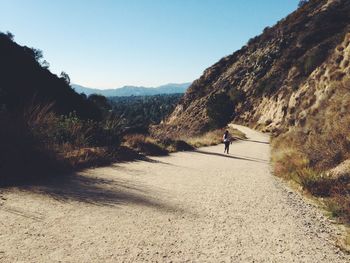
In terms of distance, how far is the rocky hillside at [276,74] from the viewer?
3809cm

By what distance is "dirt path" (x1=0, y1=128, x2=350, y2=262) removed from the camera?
4.69 m

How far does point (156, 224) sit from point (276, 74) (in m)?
62.1

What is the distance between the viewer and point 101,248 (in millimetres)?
4723

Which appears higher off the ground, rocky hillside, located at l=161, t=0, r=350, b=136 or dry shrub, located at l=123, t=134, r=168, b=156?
rocky hillside, located at l=161, t=0, r=350, b=136

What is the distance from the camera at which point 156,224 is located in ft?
19.4

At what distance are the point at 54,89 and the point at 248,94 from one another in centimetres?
4730

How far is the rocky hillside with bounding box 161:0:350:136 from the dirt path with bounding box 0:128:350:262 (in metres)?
17.9

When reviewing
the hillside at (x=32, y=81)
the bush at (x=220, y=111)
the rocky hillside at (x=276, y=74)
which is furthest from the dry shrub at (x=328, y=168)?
the bush at (x=220, y=111)

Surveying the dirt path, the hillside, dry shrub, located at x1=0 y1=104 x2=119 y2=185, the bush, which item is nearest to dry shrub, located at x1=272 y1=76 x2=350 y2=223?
the dirt path

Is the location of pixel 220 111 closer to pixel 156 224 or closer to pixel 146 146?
pixel 146 146

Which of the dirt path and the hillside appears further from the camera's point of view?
the hillside

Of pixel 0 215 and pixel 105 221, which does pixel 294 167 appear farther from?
pixel 0 215

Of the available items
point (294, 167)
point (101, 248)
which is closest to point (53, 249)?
point (101, 248)

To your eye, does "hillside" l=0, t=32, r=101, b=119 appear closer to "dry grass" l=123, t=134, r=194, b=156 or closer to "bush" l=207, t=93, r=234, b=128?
"dry grass" l=123, t=134, r=194, b=156
